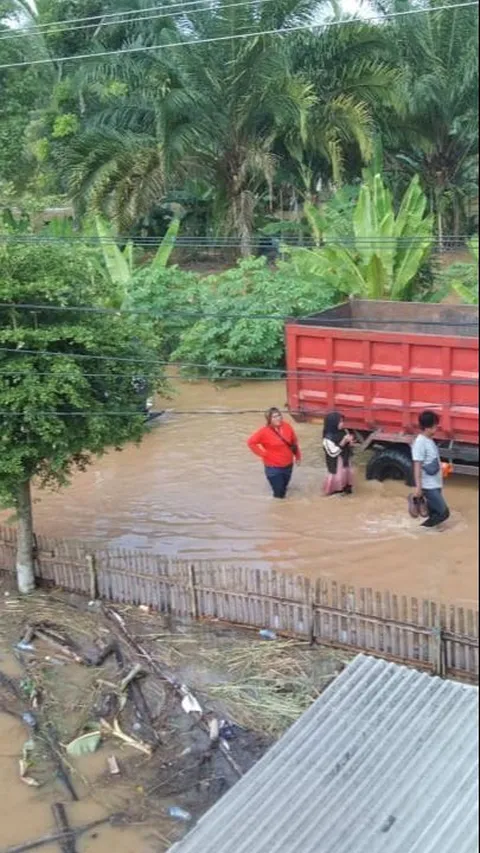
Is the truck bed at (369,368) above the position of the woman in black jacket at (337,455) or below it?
→ above

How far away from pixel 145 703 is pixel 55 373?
2.99m

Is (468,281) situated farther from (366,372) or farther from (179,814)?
(366,372)

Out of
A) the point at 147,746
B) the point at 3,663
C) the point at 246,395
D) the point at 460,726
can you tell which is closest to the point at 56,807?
the point at 147,746

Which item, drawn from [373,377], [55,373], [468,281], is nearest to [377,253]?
[373,377]

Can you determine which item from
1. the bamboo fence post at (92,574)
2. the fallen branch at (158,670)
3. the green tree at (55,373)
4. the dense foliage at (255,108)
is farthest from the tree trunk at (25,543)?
the dense foliage at (255,108)

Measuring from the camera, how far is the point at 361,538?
10.6 metres

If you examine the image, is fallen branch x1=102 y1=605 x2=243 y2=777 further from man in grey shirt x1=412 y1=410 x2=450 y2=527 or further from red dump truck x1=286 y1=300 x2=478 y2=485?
red dump truck x1=286 y1=300 x2=478 y2=485

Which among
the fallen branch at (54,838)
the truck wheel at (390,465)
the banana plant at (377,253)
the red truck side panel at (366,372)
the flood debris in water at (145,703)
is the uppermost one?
the banana plant at (377,253)

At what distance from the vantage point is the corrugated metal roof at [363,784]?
Result: 15.1 feet

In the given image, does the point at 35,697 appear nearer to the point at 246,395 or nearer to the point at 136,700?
the point at 136,700

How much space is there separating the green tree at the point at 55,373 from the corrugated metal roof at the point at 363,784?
4006mm

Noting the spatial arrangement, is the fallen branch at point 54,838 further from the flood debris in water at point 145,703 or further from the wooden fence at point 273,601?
the wooden fence at point 273,601

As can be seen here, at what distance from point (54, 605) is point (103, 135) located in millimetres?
16980

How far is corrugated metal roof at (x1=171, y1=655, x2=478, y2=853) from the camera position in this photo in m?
4.59
